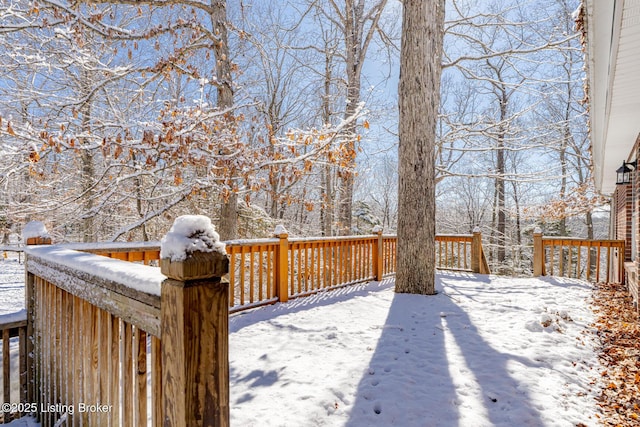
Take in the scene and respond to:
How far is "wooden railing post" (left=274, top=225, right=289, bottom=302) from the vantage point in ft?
17.0

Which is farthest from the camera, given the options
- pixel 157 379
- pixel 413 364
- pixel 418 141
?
pixel 418 141

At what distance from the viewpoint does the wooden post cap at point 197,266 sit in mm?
921

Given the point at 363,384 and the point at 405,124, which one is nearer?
the point at 363,384

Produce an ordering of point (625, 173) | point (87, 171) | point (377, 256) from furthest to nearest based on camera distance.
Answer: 1. point (87, 171)
2. point (377, 256)
3. point (625, 173)

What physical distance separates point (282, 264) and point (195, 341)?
14.0 ft

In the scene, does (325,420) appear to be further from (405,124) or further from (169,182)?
(169,182)

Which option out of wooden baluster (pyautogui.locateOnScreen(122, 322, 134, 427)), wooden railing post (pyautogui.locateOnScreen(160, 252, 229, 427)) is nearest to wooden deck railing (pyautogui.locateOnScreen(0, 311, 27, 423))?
wooden baluster (pyautogui.locateOnScreen(122, 322, 134, 427))

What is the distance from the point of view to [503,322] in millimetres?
4379

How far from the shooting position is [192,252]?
3.05 ft

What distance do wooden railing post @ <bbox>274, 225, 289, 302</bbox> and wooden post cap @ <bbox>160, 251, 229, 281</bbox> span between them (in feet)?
13.7

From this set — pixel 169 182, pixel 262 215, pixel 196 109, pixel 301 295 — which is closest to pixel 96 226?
pixel 169 182

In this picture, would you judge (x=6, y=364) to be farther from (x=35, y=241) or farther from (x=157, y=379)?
(x=157, y=379)

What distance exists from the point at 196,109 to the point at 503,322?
17.3 ft

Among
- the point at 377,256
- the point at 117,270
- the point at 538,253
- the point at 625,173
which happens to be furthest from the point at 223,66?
the point at 625,173
